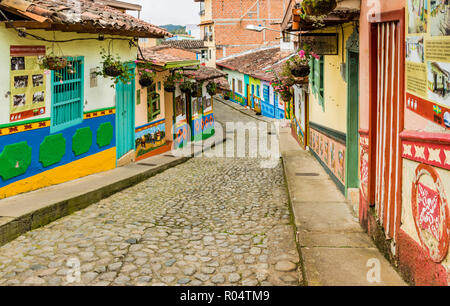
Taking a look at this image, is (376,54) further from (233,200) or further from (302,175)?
(302,175)

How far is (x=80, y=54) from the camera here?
9953 millimetres

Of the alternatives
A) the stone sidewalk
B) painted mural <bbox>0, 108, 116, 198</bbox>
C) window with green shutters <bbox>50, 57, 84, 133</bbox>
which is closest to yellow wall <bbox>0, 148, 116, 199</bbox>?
painted mural <bbox>0, 108, 116, 198</bbox>

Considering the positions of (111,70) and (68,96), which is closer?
(68,96)

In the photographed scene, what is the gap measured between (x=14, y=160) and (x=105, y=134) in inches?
135

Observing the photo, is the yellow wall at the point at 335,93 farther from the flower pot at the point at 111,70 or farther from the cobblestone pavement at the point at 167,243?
the flower pot at the point at 111,70

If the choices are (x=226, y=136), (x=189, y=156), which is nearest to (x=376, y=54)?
(x=189, y=156)

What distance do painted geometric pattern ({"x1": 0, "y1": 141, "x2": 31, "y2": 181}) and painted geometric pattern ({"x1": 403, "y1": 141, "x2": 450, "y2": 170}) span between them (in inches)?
229

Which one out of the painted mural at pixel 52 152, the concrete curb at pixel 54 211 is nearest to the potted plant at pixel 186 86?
the painted mural at pixel 52 152

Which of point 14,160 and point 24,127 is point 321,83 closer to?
point 24,127

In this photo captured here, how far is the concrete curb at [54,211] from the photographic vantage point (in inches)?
244

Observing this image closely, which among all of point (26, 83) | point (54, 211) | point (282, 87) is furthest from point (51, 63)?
point (282, 87)

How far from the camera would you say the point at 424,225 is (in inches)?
146

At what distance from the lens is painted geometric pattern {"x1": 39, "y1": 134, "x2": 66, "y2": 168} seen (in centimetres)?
869
